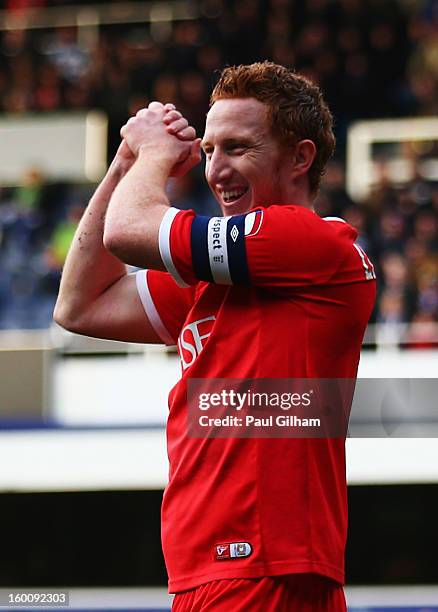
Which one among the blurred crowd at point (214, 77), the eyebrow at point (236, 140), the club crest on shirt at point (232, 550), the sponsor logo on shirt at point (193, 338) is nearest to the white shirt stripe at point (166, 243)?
the sponsor logo on shirt at point (193, 338)

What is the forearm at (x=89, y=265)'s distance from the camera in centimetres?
326

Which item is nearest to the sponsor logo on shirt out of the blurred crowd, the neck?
the neck

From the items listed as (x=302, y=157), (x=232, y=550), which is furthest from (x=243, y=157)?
(x=232, y=550)

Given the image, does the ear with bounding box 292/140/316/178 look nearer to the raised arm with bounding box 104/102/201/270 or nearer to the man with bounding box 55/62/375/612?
the man with bounding box 55/62/375/612

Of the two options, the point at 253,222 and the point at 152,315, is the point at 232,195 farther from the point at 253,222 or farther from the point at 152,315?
the point at 152,315

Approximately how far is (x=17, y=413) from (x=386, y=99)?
15.6 ft

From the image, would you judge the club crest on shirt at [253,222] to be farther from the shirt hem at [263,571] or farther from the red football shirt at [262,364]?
the shirt hem at [263,571]

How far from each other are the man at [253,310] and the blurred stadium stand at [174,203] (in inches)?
59.9

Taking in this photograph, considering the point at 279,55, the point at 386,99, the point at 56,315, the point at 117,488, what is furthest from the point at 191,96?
the point at 56,315

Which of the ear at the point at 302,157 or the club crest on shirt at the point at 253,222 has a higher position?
the ear at the point at 302,157

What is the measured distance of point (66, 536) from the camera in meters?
8.06

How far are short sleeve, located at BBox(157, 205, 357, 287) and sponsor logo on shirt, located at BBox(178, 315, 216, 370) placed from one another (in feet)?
0.38

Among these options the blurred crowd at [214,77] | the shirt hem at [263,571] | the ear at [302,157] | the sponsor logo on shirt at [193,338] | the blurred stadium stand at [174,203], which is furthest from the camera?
the blurred crowd at [214,77]

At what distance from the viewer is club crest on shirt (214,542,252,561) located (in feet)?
8.93
